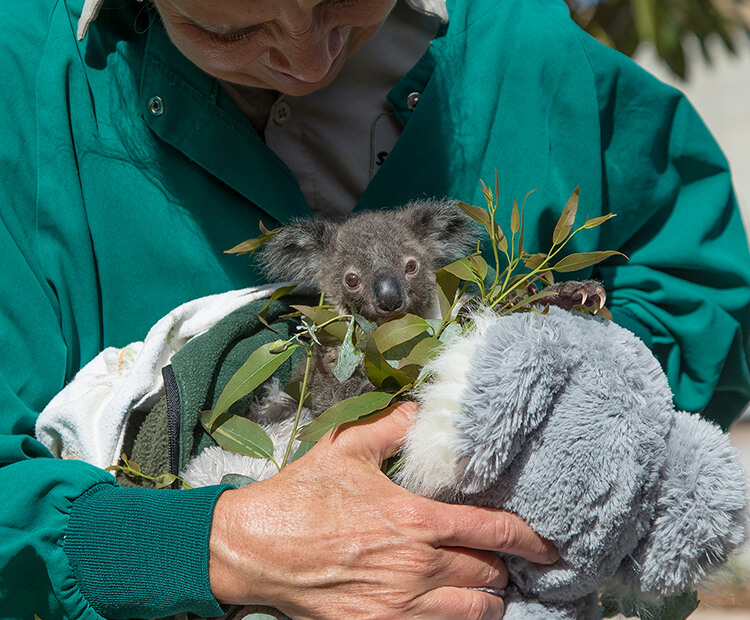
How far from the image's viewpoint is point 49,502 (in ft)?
4.13

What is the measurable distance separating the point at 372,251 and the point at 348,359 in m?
0.42

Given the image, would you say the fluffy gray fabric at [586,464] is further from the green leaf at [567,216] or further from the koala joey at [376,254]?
the koala joey at [376,254]

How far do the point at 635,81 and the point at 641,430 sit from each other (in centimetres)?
109

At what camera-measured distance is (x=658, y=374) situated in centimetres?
126

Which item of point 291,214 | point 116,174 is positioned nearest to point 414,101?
point 291,214

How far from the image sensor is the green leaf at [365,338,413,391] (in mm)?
1271

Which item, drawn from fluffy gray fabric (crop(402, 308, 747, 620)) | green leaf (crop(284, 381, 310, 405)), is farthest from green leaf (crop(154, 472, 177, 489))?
fluffy gray fabric (crop(402, 308, 747, 620))

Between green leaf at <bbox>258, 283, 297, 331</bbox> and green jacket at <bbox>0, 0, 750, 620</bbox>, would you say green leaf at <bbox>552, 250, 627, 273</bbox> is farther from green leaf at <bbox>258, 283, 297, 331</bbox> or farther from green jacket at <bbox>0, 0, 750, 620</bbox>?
green leaf at <bbox>258, 283, 297, 331</bbox>

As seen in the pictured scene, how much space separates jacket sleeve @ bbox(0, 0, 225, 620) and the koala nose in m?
0.54

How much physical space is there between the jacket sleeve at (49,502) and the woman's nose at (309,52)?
0.52m

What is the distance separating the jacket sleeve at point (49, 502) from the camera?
4.00ft

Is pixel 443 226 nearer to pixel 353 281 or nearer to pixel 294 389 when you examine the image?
pixel 353 281

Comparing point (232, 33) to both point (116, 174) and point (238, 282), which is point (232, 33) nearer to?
point (116, 174)

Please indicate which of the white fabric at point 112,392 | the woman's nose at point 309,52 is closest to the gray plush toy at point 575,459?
the white fabric at point 112,392
